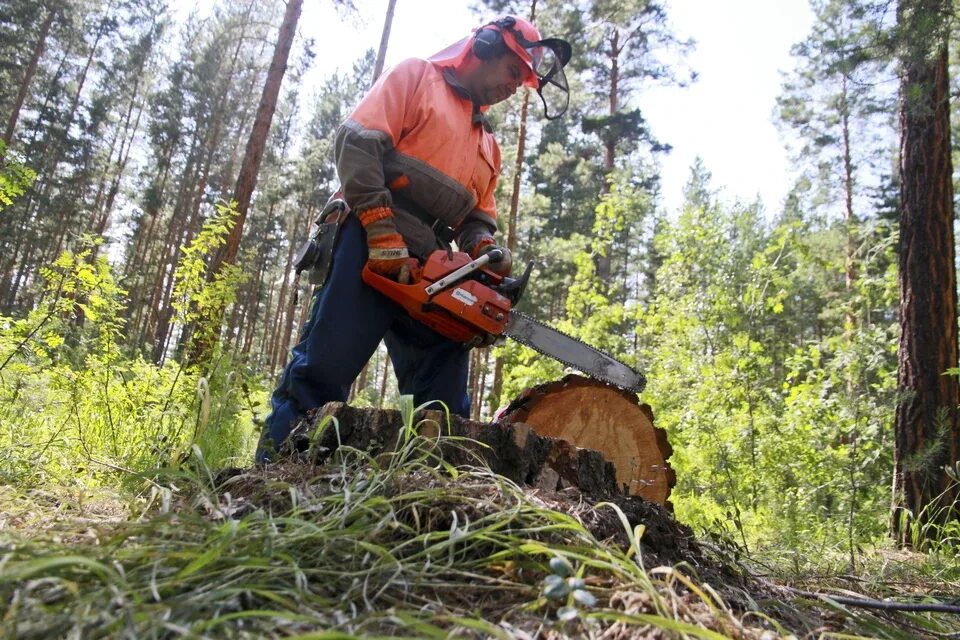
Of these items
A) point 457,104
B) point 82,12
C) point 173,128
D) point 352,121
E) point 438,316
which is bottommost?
point 438,316

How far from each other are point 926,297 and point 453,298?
4.23 metres

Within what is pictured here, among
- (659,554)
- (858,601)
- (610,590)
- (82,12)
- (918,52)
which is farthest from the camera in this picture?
(82,12)

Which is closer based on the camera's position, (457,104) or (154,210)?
(457,104)

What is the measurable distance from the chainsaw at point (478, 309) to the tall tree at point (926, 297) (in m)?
2.59

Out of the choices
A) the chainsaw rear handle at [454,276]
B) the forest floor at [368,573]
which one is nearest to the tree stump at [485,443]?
the forest floor at [368,573]

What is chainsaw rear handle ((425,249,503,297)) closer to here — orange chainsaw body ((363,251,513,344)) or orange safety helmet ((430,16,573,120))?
orange chainsaw body ((363,251,513,344))

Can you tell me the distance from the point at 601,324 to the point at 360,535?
6364 mm

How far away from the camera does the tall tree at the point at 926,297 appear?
4.44 m

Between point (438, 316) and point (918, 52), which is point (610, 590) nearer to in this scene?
point (438, 316)

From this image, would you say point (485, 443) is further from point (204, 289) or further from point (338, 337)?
point (204, 289)

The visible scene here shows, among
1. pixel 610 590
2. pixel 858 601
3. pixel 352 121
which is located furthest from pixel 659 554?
pixel 352 121

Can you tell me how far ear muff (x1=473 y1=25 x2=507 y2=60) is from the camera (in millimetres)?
2814

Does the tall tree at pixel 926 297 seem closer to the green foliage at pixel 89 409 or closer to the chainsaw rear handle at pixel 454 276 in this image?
the chainsaw rear handle at pixel 454 276

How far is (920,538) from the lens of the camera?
4098 millimetres
